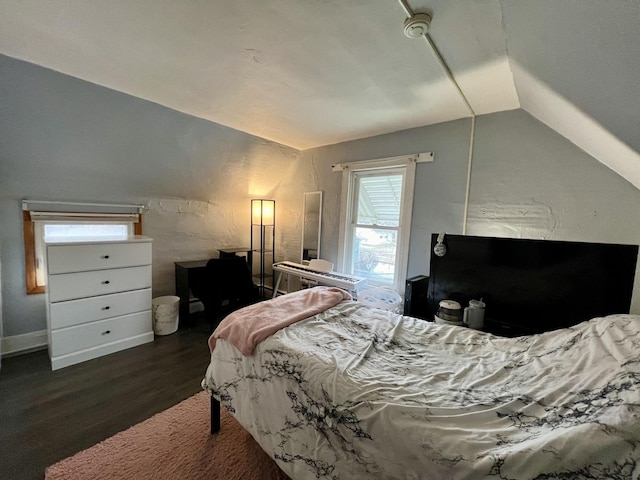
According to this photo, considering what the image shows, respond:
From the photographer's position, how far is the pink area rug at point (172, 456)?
4.41 feet

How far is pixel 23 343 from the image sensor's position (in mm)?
2465

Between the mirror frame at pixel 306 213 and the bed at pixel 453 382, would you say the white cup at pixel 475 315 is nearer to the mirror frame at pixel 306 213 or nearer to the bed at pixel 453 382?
the bed at pixel 453 382

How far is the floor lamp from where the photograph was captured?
13.0ft

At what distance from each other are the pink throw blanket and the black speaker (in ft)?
2.40

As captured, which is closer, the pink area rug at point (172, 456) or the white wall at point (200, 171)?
the pink area rug at point (172, 456)

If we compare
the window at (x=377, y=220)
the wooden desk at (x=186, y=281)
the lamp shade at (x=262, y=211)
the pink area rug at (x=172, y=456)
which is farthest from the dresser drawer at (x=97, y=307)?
the window at (x=377, y=220)

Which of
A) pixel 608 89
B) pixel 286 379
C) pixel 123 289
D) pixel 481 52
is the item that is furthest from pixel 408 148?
pixel 123 289

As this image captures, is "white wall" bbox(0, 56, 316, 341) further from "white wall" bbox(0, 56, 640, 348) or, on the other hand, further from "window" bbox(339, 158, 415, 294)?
"window" bbox(339, 158, 415, 294)

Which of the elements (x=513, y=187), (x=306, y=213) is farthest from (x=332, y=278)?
(x=513, y=187)

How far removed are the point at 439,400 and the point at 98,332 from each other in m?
2.93

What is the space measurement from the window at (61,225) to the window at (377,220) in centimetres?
258

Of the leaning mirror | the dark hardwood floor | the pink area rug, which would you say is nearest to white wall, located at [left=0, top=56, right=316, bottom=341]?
the leaning mirror

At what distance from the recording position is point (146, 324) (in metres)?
2.74

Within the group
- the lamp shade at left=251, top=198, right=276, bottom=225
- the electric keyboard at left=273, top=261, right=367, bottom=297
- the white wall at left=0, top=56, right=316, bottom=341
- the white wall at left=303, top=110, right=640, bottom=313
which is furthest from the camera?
the lamp shade at left=251, top=198, right=276, bottom=225
